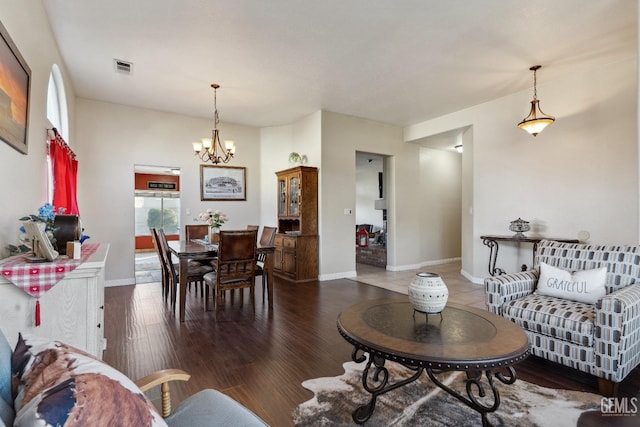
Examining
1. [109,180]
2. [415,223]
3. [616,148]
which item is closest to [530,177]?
[616,148]

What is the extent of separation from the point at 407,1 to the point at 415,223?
4.71 meters

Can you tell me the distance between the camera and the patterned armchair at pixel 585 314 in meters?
1.99

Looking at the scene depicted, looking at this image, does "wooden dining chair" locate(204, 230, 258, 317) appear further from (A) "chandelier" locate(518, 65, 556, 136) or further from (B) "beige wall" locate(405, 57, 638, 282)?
(B) "beige wall" locate(405, 57, 638, 282)

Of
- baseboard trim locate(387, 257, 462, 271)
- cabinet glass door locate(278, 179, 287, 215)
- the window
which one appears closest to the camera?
the window

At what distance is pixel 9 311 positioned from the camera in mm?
1513

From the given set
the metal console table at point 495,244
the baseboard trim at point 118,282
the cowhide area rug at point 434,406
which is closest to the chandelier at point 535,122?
the metal console table at point 495,244

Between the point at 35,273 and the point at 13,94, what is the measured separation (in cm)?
125

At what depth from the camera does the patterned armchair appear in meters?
1.99

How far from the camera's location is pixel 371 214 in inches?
337

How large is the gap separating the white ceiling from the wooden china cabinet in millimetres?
1332

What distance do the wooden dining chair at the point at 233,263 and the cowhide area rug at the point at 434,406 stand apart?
5.47 ft

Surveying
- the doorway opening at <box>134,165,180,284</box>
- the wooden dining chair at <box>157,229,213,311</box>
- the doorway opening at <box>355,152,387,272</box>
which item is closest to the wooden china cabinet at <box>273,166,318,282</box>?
the doorway opening at <box>355,152,387,272</box>

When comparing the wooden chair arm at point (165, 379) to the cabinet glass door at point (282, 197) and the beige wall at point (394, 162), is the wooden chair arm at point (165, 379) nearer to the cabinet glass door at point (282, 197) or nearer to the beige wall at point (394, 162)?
the beige wall at point (394, 162)

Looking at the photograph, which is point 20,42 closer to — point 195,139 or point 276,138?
point 195,139
